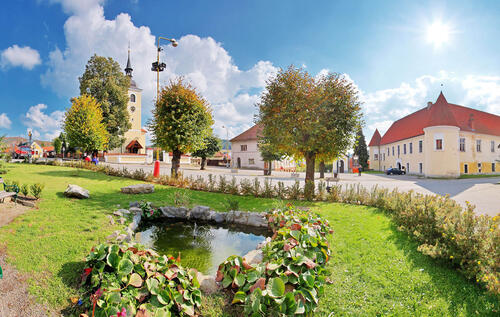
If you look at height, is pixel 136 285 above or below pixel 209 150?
below

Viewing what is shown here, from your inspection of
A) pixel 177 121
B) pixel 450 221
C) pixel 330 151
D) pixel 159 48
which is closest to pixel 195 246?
pixel 450 221

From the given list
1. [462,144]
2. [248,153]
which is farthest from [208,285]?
[462,144]

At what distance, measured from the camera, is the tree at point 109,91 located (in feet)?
112

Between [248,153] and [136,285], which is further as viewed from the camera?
[248,153]

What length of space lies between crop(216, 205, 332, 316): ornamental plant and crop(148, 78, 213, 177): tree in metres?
11.8

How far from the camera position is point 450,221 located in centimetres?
471

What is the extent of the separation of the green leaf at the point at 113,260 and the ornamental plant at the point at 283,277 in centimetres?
150

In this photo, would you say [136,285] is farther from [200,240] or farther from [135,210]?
[135,210]

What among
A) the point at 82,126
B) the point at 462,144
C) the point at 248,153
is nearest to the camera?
the point at 82,126

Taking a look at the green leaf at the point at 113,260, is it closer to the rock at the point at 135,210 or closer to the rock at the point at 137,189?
the rock at the point at 135,210

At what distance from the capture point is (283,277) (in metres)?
3.30

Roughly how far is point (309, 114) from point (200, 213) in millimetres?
6633

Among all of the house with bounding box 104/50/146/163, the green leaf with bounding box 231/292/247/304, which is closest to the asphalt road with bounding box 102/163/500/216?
the green leaf with bounding box 231/292/247/304

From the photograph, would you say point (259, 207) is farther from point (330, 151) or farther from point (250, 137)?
point (250, 137)
